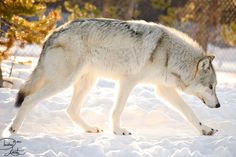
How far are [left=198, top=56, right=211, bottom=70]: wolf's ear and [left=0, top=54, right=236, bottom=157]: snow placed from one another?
76cm

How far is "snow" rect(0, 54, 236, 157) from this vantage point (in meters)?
3.88

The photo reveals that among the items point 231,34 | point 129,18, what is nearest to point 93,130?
point 231,34

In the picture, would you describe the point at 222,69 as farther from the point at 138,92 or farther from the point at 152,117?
the point at 152,117

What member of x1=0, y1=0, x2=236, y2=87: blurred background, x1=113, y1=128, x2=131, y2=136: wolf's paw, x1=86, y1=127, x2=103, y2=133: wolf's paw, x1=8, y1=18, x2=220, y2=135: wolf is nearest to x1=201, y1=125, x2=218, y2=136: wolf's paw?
x1=8, y1=18, x2=220, y2=135: wolf

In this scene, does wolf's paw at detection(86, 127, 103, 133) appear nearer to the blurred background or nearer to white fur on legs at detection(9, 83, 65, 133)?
white fur on legs at detection(9, 83, 65, 133)

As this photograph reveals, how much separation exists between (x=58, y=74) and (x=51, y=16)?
7.64ft

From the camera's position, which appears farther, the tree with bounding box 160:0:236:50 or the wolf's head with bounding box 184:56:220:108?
the tree with bounding box 160:0:236:50

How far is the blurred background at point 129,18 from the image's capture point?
21.7 feet

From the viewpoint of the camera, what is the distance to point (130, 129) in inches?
211

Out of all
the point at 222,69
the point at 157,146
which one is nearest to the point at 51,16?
the point at 157,146
